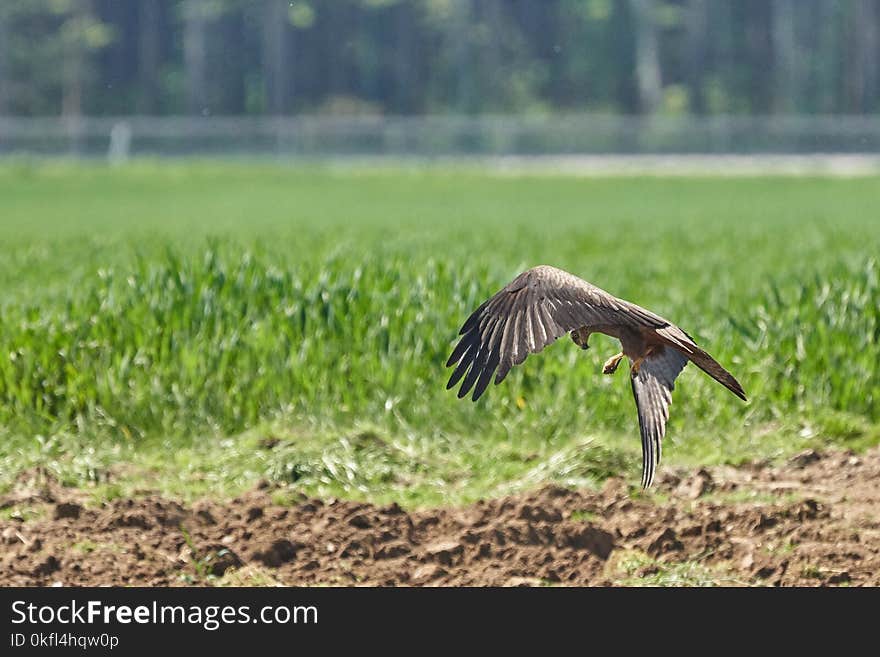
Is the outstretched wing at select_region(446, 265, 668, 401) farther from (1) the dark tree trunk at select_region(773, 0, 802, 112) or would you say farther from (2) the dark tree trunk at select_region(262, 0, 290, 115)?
(1) the dark tree trunk at select_region(773, 0, 802, 112)

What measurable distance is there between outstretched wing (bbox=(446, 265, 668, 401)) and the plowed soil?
140 cm

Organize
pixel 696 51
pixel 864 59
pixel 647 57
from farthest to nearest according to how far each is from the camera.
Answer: pixel 696 51 < pixel 864 59 < pixel 647 57

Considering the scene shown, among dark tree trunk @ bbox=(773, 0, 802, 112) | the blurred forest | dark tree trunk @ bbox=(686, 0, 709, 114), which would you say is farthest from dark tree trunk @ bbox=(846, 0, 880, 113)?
dark tree trunk @ bbox=(686, 0, 709, 114)

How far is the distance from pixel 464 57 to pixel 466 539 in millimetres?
60437

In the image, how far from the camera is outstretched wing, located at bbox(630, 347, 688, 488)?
13.7 feet

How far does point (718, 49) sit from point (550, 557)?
68.6 m

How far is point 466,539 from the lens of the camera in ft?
16.6

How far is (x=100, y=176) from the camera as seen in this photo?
3512 cm

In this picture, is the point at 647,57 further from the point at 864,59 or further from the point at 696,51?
the point at 864,59

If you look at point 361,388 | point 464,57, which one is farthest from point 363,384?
point 464,57

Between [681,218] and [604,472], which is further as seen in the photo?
[681,218]
